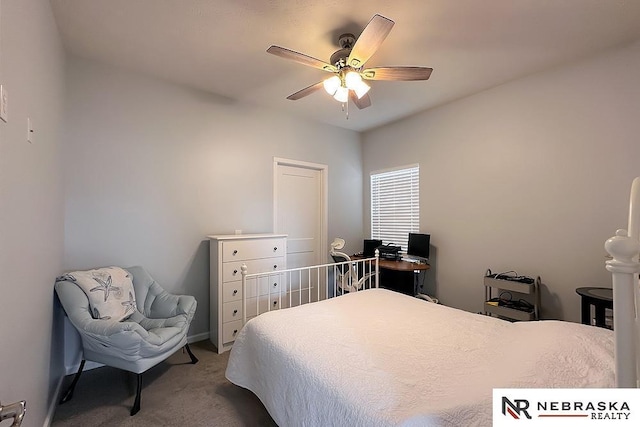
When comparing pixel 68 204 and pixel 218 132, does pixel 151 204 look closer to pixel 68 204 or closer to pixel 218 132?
pixel 68 204

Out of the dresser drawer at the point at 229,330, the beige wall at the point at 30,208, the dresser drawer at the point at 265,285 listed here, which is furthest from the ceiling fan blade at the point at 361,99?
the dresser drawer at the point at 229,330

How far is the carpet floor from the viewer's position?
1.82m

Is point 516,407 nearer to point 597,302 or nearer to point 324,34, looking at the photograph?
point 597,302

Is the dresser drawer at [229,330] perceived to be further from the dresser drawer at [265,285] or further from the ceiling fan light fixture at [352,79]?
the ceiling fan light fixture at [352,79]

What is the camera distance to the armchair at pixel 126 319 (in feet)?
6.19

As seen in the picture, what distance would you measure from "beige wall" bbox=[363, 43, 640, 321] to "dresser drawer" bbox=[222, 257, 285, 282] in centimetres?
199

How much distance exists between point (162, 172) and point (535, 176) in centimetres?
372

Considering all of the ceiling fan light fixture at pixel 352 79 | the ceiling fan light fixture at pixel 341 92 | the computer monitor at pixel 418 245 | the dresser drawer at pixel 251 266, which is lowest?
the dresser drawer at pixel 251 266

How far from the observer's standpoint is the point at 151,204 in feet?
9.13

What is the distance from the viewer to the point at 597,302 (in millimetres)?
2094

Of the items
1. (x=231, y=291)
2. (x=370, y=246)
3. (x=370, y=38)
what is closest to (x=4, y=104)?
(x=370, y=38)

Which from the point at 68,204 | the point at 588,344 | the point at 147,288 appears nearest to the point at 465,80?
the point at 588,344

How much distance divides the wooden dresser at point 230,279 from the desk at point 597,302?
2615 mm

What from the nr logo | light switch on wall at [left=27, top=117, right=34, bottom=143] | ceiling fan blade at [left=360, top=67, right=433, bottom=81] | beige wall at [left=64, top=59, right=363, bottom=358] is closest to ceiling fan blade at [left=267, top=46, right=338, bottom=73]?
ceiling fan blade at [left=360, top=67, right=433, bottom=81]
